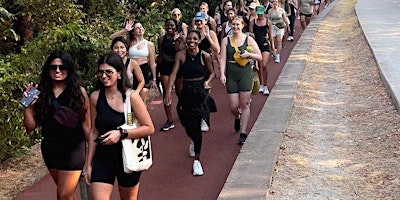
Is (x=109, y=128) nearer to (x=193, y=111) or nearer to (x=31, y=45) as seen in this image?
(x=193, y=111)

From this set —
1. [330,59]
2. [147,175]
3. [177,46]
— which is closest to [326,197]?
[147,175]

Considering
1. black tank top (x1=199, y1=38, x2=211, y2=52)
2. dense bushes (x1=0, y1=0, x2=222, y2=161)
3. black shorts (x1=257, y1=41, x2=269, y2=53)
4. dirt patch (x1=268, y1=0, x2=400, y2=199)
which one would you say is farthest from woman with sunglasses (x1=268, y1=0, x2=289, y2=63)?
black tank top (x1=199, y1=38, x2=211, y2=52)

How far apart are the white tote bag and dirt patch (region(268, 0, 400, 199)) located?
1.94m

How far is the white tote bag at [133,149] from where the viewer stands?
14.1 feet

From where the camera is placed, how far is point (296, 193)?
598cm

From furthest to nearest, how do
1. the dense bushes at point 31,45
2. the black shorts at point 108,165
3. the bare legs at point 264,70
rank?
the bare legs at point 264,70
the dense bushes at point 31,45
the black shorts at point 108,165

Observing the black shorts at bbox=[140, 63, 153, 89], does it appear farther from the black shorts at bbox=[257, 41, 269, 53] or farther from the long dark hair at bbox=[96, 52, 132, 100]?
the long dark hair at bbox=[96, 52, 132, 100]

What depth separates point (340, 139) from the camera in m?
8.02

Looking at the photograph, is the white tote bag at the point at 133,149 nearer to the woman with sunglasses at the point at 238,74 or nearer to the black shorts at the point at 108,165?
the black shorts at the point at 108,165

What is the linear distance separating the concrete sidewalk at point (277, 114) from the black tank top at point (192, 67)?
1135 millimetres

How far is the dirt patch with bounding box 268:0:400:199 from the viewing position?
615 cm

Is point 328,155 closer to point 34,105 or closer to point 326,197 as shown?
point 326,197

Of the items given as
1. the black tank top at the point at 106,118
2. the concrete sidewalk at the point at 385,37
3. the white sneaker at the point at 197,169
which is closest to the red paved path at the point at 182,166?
the white sneaker at the point at 197,169

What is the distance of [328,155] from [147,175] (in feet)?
7.95
